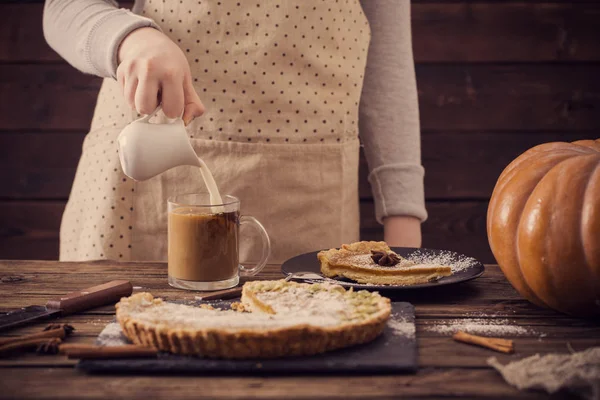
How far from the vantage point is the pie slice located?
1097mm

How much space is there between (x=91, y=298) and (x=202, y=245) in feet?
0.65

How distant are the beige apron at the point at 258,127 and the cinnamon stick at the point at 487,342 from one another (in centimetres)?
80

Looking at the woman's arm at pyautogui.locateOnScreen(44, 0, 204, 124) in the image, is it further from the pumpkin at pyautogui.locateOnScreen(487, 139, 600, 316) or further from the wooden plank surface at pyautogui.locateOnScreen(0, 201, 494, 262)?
the wooden plank surface at pyautogui.locateOnScreen(0, 201, 494, 262)

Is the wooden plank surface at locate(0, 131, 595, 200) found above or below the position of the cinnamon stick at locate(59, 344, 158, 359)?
above

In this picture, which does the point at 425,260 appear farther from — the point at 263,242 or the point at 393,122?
the point at 393,122

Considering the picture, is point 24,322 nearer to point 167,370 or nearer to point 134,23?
point 167,370

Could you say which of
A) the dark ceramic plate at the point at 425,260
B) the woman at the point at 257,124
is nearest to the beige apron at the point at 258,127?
the woman at the point at 257,124

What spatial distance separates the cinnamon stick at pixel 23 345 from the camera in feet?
2.59

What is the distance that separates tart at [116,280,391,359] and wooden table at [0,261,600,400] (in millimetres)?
44

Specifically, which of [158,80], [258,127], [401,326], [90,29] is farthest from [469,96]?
[401,326]

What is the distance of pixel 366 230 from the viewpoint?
103 inches

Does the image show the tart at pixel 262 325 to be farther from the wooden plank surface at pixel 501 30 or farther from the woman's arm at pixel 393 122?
the wooden plank surface at pixel 501 30

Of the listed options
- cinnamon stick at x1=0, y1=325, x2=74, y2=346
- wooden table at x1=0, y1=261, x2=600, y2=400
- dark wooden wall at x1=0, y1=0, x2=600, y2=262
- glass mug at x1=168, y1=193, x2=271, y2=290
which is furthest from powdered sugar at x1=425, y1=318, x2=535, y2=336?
dark wooden wall at x1=0, y1=0, x2=600, y2=262

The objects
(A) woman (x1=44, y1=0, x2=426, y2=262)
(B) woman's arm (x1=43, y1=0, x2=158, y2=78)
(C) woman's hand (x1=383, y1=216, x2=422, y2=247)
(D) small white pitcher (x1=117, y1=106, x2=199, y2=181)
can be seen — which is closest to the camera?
(D) small white pitcher (x1=117, y1=106, x2=199, y2=181)
